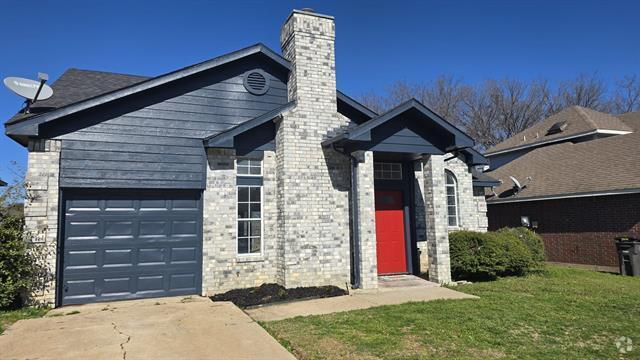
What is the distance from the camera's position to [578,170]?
17.2 m

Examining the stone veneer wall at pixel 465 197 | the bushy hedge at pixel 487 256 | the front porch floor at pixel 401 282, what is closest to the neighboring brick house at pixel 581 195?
the stone veneer wall at pixel 465 197

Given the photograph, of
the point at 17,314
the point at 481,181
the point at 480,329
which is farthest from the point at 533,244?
the point at 17,314

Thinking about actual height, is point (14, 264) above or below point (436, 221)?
below

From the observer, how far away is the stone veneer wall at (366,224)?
32.2ft

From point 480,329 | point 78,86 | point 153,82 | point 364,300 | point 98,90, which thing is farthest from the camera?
point 78,86

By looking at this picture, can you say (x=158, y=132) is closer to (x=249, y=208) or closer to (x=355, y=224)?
(x=249, y=208)

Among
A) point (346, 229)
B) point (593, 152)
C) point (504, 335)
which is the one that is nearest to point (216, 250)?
point (346, 229)

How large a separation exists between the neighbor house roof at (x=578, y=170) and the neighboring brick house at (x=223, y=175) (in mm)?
7967

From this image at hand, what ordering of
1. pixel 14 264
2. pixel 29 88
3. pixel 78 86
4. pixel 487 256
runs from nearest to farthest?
pixel 14 264, pixel 29 88, pixel 78 86, pixel 487 256

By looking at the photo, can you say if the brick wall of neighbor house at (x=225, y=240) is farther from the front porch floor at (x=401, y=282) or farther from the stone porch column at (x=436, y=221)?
the stone porch column at (x=436, y=221)

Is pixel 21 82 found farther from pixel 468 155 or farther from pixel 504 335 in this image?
pixel 468 155

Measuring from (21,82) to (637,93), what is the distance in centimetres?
4077

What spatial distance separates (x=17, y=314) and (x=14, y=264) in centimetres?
91

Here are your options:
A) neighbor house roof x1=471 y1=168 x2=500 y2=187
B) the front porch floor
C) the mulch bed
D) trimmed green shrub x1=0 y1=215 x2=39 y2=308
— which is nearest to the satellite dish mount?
trimmed green shrub x1=0 y1=215 x2=39 y2=308
